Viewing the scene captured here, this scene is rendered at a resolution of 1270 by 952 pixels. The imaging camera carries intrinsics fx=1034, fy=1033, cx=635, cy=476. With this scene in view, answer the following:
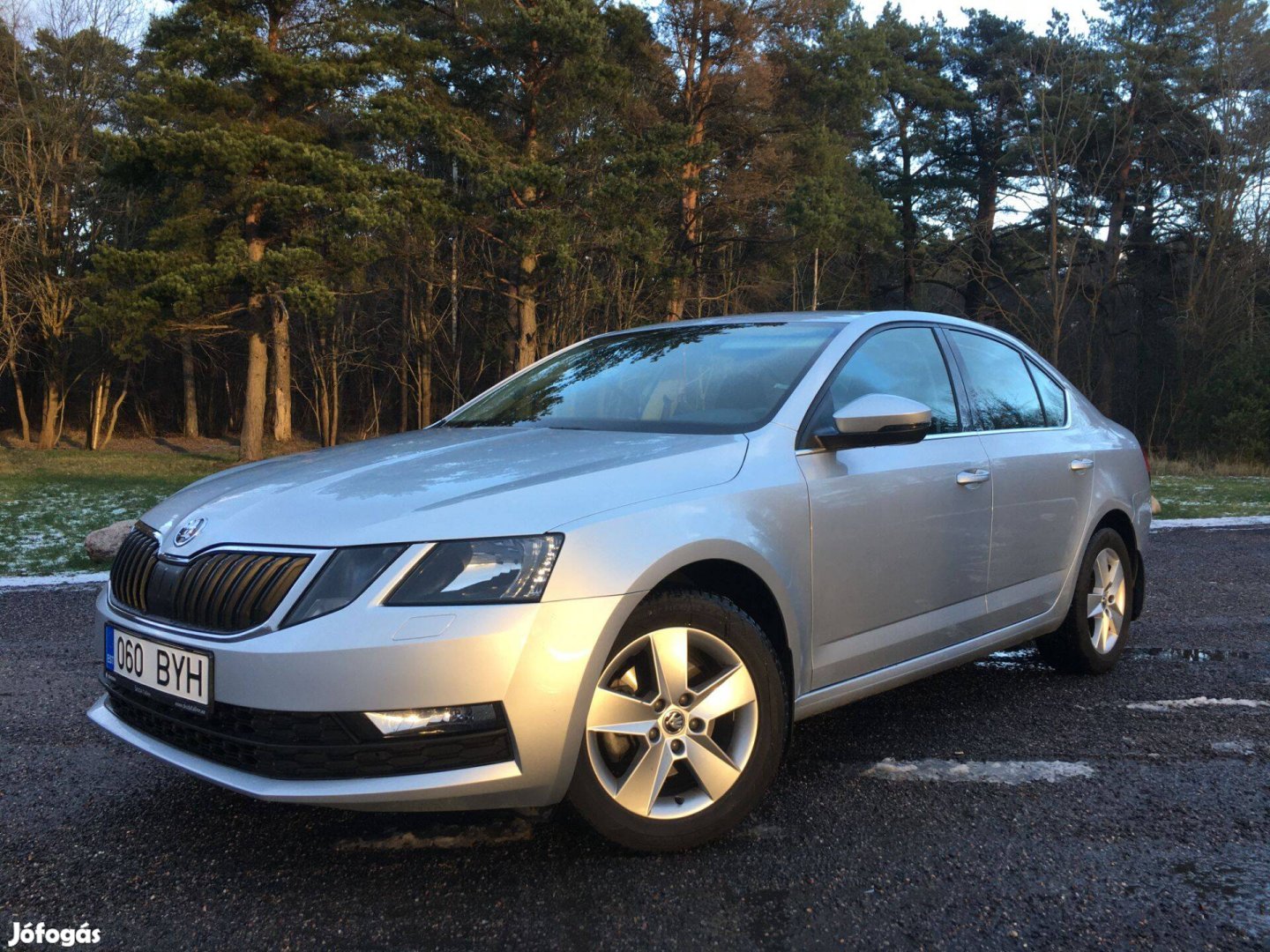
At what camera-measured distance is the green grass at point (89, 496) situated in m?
8.77

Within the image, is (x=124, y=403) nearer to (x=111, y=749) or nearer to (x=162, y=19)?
(x=162, y=19)

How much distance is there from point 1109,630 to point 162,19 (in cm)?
2286

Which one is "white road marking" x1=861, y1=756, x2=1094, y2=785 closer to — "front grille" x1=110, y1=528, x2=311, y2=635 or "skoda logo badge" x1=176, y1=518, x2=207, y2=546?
"front grille" x1=110, y1=528, x2=311, y2=635

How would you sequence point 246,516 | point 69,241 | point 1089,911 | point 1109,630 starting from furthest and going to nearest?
1. point 69,241
2. point 1109,630
3. point 246,516
4. point 1089,911

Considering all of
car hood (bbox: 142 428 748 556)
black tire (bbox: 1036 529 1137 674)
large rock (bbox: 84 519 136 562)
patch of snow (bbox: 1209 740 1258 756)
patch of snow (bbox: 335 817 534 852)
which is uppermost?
car hood (bbox: 142 428 748 556)

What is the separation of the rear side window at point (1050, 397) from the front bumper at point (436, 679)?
9.32 ft

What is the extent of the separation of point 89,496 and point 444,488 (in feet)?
43.6

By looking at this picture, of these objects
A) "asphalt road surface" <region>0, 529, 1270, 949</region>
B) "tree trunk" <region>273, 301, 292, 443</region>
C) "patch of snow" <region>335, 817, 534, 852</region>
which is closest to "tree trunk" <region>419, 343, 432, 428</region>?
"tree trunk" <region>273, 301, 292, 443</region>

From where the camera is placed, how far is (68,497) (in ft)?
45.4

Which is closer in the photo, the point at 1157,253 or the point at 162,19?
the point at 162,19

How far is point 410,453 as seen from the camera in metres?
3.18

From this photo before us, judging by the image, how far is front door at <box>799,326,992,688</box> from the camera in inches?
123

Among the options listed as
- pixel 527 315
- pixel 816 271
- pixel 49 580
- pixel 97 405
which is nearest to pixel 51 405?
pixel 97 405

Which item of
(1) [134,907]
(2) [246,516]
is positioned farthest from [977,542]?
(1) [134,907]
